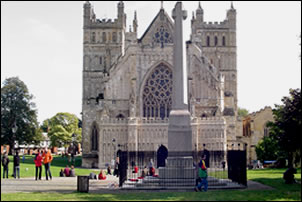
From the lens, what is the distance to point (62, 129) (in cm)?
8650

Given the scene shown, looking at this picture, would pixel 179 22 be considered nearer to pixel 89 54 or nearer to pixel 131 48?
pixel 131 48

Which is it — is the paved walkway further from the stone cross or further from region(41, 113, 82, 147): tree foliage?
region(41, 113, 82, 147): tree foliage

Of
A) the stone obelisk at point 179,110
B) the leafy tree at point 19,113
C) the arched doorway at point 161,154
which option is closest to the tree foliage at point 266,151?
the arched doorway at point 161,154

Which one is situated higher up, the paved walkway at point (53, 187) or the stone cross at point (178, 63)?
the stone cross at point (178, 63)

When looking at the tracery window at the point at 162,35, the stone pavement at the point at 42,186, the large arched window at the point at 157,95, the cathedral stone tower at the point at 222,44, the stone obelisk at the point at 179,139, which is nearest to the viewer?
the stone pavement at the point at 42,186

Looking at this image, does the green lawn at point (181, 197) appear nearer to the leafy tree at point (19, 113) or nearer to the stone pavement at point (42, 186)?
the stone pavement at point (42, 186)

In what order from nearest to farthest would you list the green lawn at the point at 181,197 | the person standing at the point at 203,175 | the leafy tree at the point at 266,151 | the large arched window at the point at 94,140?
the green lawn at the point at 181,197 < the person standing at the point at 203,175 < the leafy tree at the point at 266,151 < the large arched window at the point at 94,140

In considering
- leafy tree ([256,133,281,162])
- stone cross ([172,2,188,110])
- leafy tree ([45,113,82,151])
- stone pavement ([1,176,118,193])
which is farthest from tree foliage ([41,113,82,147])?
stone cross ([172,2,188,110])

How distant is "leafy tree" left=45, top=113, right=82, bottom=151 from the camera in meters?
85.3

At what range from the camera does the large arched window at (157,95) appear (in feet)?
157

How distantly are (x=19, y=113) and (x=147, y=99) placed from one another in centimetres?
2559

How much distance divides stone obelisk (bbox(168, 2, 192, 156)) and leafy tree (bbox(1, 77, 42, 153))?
141ft

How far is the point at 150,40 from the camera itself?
53.7 m

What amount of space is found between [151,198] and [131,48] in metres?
33.5
